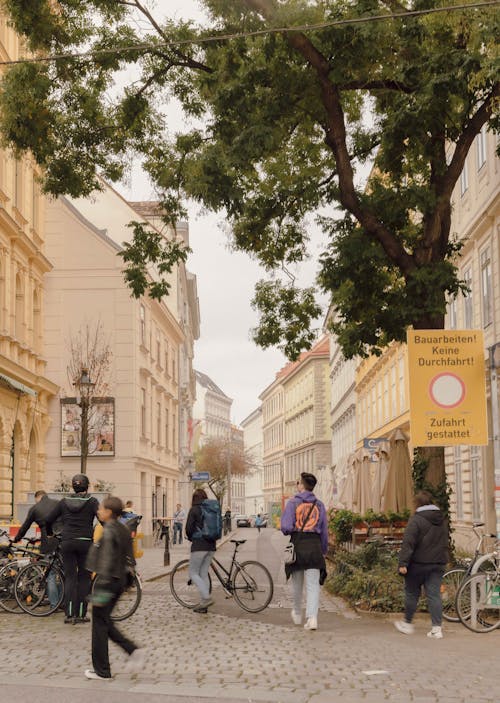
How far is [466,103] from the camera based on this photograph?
48.0ft

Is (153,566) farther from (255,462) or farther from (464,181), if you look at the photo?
(255,462)

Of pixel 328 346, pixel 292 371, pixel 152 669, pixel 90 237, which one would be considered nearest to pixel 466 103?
pixel 152 669

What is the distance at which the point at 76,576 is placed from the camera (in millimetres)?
12828

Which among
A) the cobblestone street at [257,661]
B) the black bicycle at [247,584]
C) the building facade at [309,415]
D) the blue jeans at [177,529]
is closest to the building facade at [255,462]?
the building facade at [309,415]

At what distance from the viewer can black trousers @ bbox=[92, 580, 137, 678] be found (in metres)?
8.68

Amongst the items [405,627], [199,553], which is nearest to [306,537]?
[405,627]

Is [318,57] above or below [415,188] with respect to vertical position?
above

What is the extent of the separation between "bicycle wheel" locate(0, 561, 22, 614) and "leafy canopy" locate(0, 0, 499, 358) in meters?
4.88

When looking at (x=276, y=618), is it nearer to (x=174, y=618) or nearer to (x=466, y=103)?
(x=174, y=618)

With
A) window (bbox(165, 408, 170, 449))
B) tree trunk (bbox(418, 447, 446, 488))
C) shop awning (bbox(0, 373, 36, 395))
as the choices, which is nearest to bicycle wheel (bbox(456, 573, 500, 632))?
tree trunk (bbox(418, 447, 446, 488))

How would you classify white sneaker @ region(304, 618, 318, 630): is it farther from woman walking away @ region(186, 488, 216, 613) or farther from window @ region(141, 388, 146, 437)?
window @ region(141, 388, 146, 437)

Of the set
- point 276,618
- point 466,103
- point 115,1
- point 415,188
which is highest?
point 115,1

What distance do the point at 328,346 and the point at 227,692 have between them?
8956cm

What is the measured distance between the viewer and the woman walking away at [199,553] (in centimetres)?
1407
